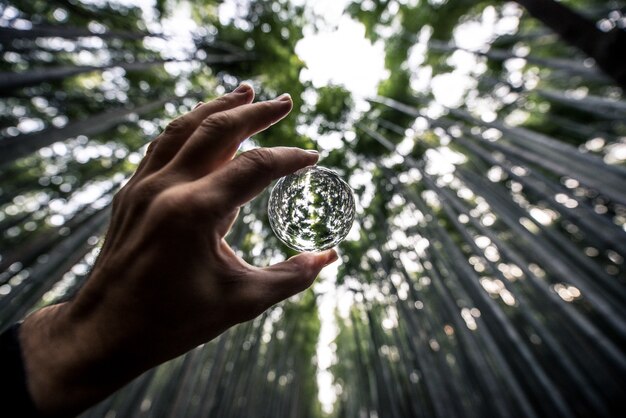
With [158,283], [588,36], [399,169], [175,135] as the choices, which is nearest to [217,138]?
[175,135]

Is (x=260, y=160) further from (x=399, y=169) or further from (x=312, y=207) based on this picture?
(x=399, y=169)

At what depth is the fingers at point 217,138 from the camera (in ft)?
2.51

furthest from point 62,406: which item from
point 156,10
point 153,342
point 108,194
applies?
point 156,10

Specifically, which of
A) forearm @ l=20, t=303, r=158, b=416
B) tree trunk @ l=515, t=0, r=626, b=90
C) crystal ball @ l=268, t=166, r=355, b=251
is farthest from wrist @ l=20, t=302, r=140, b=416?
tree trunk @ l=515, t=0, r=626, b=90

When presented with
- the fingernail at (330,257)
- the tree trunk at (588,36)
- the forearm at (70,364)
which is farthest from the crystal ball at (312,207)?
the tree trunk at (588,36)

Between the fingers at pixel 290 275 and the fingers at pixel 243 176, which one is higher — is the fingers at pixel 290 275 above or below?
below

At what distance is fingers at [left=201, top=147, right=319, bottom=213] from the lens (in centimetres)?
72

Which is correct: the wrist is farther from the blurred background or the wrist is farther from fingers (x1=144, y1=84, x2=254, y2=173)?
the blurred background

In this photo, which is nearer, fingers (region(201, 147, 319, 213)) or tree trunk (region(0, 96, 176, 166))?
fingers (region(201, 147, 319, 213))

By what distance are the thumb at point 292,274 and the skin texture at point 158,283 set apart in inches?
2.7

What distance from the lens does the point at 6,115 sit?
6.01 meters

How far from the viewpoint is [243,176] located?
75cm

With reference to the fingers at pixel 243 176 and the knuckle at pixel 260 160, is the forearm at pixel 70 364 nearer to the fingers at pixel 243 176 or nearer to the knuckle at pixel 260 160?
the fingers at pixel 243 176

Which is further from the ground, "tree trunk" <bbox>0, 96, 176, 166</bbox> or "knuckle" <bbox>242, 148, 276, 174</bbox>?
"knuckle" <bbox>242, 148, 276, 174</bbox>
